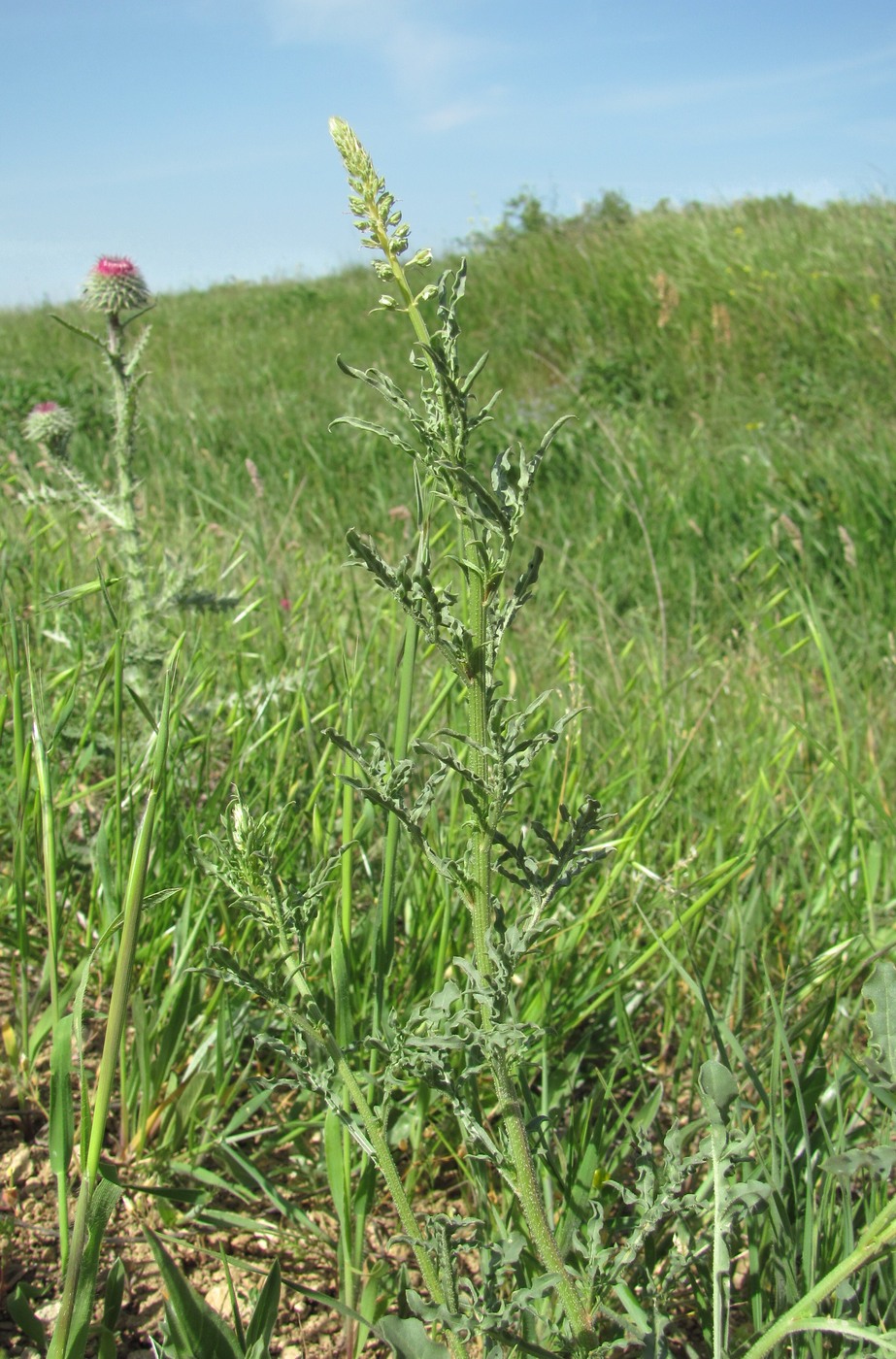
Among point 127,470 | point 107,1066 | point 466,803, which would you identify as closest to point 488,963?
point 466,803

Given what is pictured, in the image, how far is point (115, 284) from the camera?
96.4 inches

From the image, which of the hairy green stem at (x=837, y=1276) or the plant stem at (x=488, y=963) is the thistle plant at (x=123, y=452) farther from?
the hairy green stem at (x=837, y=1276)

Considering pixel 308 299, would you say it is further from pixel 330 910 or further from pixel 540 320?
pixel 330 910

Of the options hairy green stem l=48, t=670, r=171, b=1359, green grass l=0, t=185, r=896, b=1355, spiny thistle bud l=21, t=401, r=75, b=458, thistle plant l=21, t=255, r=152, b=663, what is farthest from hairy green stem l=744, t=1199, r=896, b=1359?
spiny thistle bud l=21, t=401, r=75, b=458

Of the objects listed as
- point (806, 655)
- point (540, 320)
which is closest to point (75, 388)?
point (540, 320)

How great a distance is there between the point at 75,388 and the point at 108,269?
15.1 ft

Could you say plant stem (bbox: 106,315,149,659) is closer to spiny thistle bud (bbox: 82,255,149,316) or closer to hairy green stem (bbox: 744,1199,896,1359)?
spiny thistle bud (bbox: 82,255,149,316)

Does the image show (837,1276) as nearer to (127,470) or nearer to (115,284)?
(127,470)

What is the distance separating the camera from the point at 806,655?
9.66 ft

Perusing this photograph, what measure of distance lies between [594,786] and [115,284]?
1625mm

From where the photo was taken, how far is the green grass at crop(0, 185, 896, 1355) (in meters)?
1.22

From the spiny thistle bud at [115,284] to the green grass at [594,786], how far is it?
55 centimetres

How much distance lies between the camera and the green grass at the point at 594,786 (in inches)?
48.1

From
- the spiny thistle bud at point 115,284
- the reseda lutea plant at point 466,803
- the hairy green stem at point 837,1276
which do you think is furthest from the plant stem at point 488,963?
the spiny thistle bud at point 115,284
